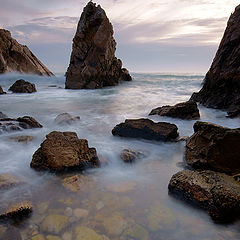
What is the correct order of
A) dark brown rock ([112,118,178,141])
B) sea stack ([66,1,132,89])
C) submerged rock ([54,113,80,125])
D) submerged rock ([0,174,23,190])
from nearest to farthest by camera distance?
submerged rock ([0,174,23,190]) → dark brown rock ([112,118,178,141]) → submerged rock ([54,113,80,125]) → sea stack ([66,1,132,89])

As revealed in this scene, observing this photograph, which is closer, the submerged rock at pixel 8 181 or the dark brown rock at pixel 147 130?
the submerged rock at pixel 8 181

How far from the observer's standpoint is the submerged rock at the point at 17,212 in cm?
204

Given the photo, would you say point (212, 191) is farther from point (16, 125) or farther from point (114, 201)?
point (16, 125)

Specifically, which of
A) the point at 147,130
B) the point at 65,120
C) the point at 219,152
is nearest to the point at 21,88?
the point at 65,120

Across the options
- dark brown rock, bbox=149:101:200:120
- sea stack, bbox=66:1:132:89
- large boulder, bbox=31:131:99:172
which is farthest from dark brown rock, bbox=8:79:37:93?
large boulder, bbox=31:131:99:172

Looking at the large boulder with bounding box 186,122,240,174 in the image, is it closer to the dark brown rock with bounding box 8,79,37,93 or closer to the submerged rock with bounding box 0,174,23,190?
the submerged rock with bounding box 0,174,23,190

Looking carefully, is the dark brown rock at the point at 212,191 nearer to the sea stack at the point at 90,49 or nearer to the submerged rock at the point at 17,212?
the submerged rock at the point at 17,212

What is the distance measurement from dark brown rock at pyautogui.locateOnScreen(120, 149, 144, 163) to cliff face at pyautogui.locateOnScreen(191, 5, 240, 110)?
4.87 metres

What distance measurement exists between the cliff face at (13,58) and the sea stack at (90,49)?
37.7ft

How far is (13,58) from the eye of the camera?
26.9m

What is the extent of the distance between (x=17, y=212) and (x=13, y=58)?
96.2 feet

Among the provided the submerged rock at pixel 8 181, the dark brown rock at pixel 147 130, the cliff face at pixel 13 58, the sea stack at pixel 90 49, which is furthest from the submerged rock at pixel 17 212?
the cliff face at pixel 13 58

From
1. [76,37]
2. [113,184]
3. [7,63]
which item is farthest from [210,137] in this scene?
[7,63]

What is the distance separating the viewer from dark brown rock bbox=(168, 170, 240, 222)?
6.86 ft
